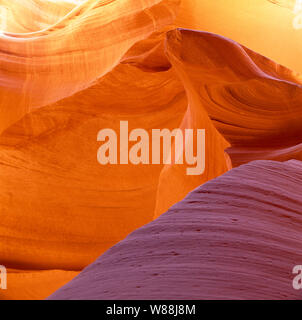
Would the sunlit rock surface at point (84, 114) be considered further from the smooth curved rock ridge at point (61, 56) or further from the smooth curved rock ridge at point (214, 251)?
the smooth curved rock ridge at point (214, 251)

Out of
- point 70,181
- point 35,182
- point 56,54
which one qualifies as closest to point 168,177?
point 70,181

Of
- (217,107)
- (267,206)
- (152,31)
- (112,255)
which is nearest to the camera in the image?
(112,255)

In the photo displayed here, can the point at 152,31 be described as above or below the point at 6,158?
above

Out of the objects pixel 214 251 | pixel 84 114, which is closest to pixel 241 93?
pixel 214 251

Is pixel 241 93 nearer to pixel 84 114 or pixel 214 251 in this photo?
pixel 214 251

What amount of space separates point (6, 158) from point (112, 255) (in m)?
3.83

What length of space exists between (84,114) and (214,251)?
3736 mm

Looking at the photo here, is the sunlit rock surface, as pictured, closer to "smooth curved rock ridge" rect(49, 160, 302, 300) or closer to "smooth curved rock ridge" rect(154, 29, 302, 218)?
"smooth curved rock ridge" rect(154, 29, 302, 218)

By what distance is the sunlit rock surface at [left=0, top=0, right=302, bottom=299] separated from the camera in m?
4.48

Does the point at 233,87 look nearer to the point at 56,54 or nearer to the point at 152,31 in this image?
the point at 152,31

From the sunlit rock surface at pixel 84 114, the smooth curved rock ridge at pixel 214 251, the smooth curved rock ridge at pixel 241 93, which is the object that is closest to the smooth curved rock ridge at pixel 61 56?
the sunlit rock surface at pixel 84 114

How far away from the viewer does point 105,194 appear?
5102mm

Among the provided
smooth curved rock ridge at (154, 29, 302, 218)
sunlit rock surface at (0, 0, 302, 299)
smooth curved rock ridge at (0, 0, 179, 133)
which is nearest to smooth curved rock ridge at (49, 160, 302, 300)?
smooth curved rock ridge at (154, 29, 302, 218)

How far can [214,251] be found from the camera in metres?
1.28
